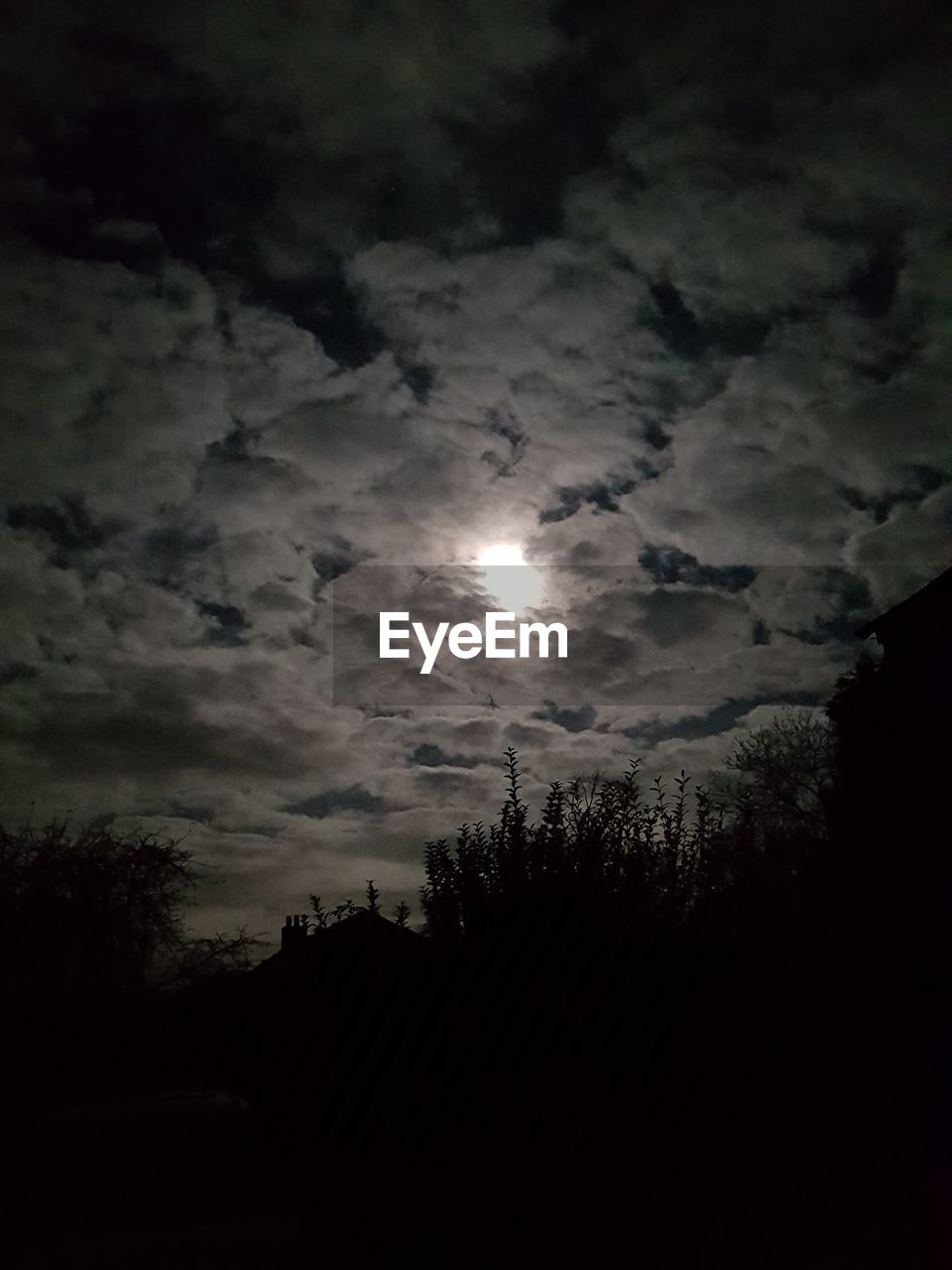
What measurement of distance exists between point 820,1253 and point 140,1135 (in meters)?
3.72

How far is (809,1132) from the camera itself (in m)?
6.09

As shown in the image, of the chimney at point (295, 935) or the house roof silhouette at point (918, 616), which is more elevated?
the house roof silhouette at point (918, 616)

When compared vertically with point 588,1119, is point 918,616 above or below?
above

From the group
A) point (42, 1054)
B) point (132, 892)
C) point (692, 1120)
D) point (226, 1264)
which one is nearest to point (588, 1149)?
point (692, 1120)

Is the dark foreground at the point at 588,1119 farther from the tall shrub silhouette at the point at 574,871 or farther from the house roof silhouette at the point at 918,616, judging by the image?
the house roof silhouette at the point at 918,616

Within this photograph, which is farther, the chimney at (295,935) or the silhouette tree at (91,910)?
the silhouette tree at (91,910)

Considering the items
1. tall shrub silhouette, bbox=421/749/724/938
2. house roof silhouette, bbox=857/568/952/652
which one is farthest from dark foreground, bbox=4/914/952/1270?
house roof silhouette, bbox=857/568/952/652

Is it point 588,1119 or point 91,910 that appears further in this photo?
point 91,910

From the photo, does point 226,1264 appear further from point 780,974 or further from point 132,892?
point 132,892

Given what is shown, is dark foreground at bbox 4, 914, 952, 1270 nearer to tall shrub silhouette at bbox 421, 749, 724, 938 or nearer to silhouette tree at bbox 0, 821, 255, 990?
tall shrub silhouette at bbox 421, 749, 724, 938

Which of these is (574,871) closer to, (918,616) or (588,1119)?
(588,1119)

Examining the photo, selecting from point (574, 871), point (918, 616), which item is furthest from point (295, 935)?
point (918, 616)

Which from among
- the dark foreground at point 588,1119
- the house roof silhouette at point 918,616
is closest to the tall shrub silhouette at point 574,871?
the dark foreground at point 588,1119

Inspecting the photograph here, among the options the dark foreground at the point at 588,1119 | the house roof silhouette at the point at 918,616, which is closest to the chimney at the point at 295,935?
the dark foreground at the point at 588,1119
